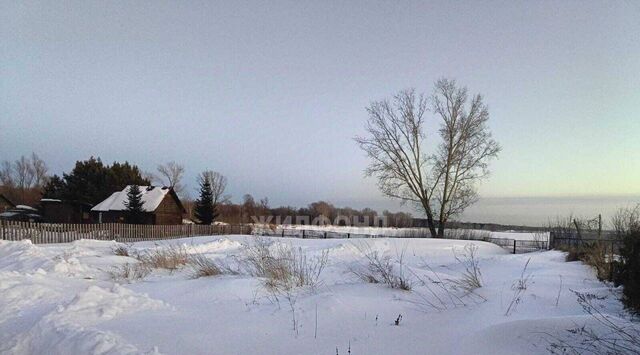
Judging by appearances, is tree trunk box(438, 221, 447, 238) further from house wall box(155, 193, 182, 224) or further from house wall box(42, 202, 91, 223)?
house wall box(42, 202, 91, 223)

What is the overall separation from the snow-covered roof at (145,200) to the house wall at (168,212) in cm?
62

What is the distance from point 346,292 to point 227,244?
19845 millimetres

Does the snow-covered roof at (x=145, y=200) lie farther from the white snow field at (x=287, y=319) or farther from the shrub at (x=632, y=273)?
the shrub at (x=632, y=273)

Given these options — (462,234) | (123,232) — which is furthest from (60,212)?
(462,234)

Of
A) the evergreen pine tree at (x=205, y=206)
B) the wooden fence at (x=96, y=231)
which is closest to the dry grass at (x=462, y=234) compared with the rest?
the wooden fence at (x=96, y=231)

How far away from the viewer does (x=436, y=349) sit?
400 cm

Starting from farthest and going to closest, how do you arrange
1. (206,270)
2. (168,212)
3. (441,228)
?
(168,212) < (441,228) < (206,270)

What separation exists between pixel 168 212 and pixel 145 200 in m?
2.78

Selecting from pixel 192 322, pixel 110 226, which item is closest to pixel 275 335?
pixel 192 322

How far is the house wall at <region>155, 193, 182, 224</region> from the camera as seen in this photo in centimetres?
4506

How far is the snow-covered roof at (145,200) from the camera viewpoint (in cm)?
4438

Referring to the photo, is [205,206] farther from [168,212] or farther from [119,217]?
[119,217]

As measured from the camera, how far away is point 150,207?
44062 mm

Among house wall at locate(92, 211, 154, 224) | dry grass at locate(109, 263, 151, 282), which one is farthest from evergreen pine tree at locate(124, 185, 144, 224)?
dry grass at locate(109, 263, 151, 282)
